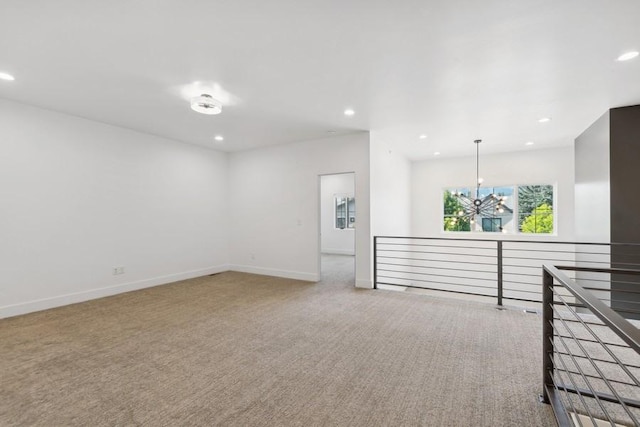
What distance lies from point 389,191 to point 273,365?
4.25m

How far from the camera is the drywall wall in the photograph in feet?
12.9

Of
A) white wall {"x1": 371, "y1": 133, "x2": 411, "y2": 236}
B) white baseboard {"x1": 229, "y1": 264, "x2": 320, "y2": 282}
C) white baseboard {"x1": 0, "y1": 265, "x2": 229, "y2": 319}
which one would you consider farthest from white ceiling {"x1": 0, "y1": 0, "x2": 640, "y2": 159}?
white baseboard {"x1": 229, "y1": 264, "x2": 320, "y2": 282}

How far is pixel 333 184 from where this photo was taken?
30.9 ft

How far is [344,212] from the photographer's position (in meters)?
9.46

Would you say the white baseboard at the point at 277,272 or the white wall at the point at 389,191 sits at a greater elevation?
the white wall at the point at 389,191

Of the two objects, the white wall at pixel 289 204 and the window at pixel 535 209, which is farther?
the window at pixel 535 209

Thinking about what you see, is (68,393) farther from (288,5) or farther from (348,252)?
(348,252)

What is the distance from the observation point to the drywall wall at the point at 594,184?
393 centimetres

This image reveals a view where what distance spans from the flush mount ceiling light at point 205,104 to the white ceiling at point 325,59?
5.1 inches

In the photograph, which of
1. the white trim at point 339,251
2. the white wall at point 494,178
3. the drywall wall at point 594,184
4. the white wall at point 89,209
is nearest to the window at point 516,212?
the white wall at point 494,178

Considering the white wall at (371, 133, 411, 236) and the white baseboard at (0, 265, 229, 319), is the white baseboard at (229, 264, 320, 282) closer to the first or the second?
the white baseboard at (0, 265, 229, 319)

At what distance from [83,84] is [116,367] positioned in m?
2.89

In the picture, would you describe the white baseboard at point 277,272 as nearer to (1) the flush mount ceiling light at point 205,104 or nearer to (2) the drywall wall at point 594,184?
(1) the flush mount ceiling light at point 205,104

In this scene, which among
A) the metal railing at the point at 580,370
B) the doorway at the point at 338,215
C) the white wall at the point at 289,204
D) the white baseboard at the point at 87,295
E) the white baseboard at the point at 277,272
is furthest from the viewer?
the doorway at the point at 338,215
